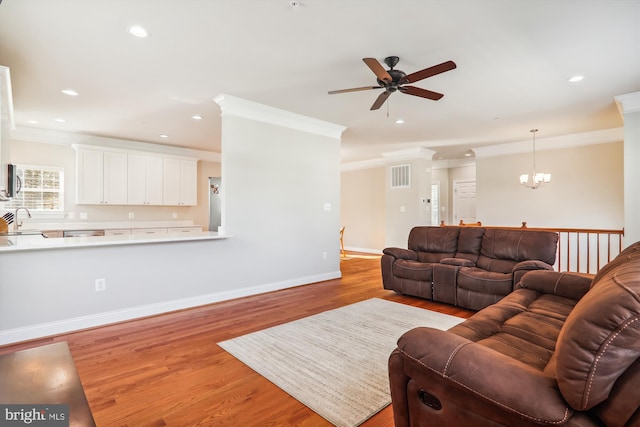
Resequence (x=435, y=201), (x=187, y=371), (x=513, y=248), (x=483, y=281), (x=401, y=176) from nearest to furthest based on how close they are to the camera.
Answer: (x=187, y=371)
(x=483, y=281)
(x=513, y=248)
(x=401, y=176)
(x=435, y=201)

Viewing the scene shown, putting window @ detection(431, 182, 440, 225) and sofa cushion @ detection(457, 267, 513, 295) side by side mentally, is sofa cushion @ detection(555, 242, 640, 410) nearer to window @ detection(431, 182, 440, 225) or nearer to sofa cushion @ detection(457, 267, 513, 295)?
sofa cushion @ detection(457, 267, 513, 295)

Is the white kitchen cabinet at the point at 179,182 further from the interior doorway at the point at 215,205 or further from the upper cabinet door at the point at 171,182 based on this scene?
the interior doorway at the point at 215,205

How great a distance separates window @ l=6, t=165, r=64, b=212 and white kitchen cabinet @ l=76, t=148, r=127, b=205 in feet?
1.22

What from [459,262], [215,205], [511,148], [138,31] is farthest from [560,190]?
[138,31]

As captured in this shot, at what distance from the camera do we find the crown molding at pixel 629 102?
12.9 ft

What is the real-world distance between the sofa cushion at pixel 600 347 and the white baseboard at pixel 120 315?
3780mm

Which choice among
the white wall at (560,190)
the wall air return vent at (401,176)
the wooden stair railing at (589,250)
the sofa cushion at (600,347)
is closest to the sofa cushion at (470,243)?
the wooden stair railing at (589,250)

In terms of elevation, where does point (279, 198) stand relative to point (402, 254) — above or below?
above

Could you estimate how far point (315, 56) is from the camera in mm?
2973

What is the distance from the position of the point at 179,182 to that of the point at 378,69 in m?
5.62

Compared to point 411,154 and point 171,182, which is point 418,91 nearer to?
point 411,154

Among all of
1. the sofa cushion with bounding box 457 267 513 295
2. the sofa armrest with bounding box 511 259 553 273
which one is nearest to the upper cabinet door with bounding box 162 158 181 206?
the sofa cushion with bounding box 457 267 513 295

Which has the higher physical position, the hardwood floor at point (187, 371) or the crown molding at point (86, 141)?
the crown molding at point (86, 141)

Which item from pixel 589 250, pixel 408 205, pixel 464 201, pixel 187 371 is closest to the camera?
pixel 187 371
